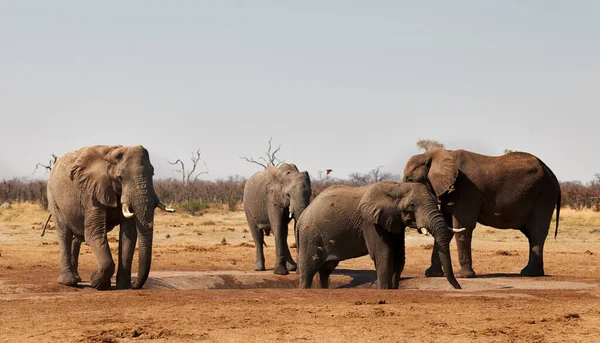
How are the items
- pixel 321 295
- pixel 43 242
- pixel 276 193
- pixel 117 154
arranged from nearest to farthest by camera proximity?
pixel 321 295, pixel 117 154, pixel 276 193, pixel 43 242

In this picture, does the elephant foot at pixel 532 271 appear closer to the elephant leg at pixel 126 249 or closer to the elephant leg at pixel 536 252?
the elephant leg at pixel 536 252

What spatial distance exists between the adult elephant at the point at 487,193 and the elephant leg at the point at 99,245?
658 cm

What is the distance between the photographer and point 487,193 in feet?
62.4

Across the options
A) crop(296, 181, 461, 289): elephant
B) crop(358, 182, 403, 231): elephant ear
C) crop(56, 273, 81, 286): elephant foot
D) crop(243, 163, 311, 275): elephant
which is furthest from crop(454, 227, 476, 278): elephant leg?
crop(56, 273, 81, 286): elephant foot

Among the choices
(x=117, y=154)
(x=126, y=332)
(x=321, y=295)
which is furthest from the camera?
(x=117, y=154)

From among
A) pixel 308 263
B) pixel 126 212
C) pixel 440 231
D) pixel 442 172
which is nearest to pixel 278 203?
pixel 308 263

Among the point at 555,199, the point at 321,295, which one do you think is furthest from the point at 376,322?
the point at 555,199

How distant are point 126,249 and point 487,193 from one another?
7.46 m

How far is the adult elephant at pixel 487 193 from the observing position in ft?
61.6

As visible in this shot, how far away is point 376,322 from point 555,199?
8.73 meters

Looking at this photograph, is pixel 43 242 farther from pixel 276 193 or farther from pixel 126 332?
pixel 126 332

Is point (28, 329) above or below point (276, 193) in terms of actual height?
below

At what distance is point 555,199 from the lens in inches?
767

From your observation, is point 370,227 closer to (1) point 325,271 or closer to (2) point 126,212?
(1) point 325,271
